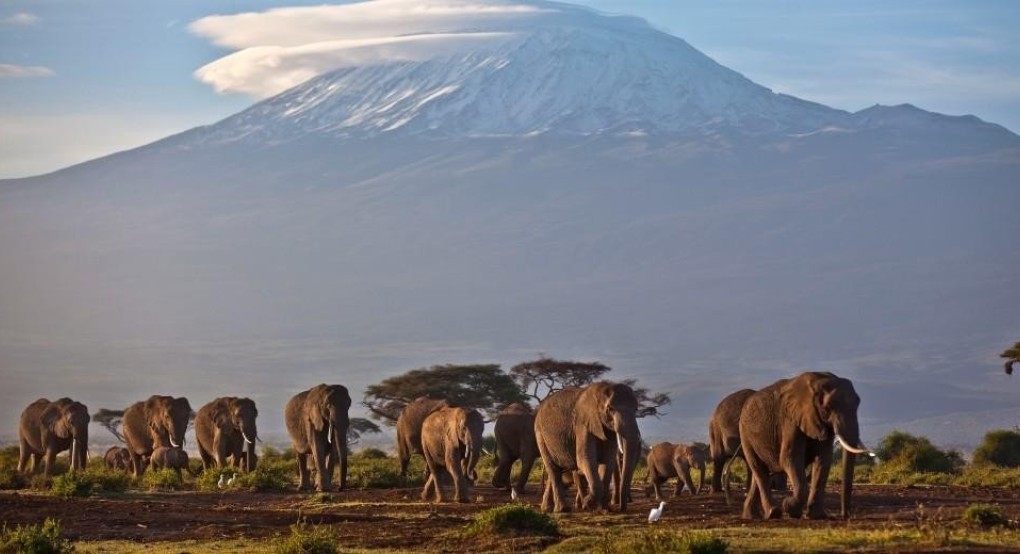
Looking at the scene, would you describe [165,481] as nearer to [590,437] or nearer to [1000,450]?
[590,437]

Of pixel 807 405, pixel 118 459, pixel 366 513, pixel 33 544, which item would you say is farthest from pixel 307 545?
pixel 118 459

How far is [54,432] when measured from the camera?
4159 cm

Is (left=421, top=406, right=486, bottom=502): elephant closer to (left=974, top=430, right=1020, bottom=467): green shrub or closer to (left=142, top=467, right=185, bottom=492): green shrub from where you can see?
(left=142, top=467, right=185, bottom=492): green shrub

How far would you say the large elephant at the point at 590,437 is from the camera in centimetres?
2558

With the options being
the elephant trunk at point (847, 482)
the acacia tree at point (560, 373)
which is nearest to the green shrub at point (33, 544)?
the elephant trunk at point (847, 482)

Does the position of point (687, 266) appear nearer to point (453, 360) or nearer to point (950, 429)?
point (453, 360)

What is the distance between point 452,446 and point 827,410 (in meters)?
9.00

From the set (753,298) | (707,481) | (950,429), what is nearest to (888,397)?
(950,429)

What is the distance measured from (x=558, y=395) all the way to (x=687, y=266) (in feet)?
513

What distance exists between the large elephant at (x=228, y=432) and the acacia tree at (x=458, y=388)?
18.9 metres

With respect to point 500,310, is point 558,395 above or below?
below

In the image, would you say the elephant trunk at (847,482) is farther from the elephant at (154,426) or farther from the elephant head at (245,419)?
the elephant at (154,426)

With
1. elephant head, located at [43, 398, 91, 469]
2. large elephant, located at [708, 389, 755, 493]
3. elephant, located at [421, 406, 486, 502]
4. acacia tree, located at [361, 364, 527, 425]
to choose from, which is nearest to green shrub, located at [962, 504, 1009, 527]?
large elephant, located at [708, 389, 755, 493]

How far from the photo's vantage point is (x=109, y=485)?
3341cm
